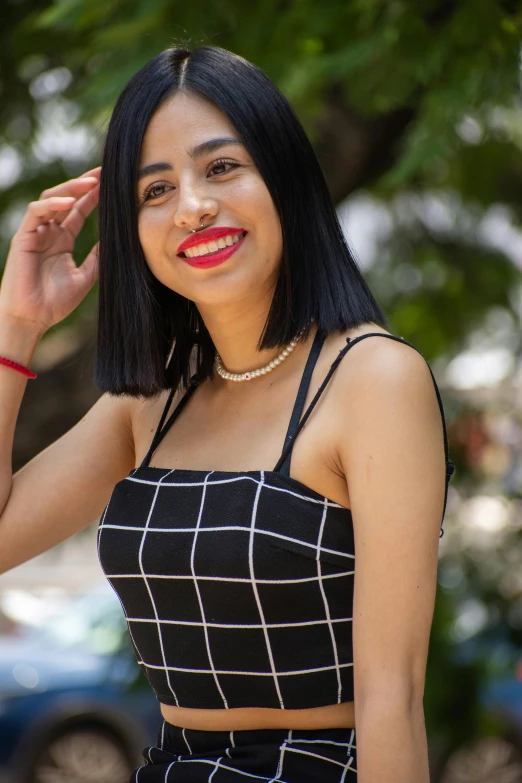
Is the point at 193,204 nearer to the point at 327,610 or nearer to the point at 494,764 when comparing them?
the point at 327,610

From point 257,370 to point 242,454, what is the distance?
0.72ft

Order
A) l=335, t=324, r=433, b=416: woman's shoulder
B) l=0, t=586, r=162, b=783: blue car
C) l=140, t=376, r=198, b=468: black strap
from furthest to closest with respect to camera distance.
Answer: l=0, t=586, r=162, b=783: blue car → l=140, t=376, r=198, b=468: black strap → l=335, t=324, r=433, b=416: woman's shoulder

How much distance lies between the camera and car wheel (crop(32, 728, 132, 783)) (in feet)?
21.0

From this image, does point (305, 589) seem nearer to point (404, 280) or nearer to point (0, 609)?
point (404, 280)

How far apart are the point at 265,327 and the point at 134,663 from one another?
8.98ft

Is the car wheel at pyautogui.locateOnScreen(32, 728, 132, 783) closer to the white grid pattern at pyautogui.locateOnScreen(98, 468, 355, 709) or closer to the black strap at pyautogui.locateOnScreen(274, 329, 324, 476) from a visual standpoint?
the white grid pattern at pyautogui.locateOnScreen(98, 468, 355, 709)

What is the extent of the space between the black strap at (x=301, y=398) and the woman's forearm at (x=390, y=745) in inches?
16.0

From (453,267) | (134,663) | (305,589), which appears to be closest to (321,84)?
(305,589)

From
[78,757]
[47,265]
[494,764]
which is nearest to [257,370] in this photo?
[47,265]

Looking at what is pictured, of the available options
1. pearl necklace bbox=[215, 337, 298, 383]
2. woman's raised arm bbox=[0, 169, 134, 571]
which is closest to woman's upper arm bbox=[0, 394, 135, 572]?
woman's raised arm bbox=[0, 169, 134, 571]

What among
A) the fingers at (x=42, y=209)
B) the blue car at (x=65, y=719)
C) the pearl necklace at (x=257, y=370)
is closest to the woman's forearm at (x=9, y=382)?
the fingers at (x=42, y=209)

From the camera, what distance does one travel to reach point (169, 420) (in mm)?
2121

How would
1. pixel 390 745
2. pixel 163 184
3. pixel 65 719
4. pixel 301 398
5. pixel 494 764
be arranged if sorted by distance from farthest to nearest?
pixel 65 719, pixel 494 764, pixel 163 184, pixel 301 398, pixel 390 745

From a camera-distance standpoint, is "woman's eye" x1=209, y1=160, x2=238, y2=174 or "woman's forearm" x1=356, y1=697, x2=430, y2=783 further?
"woman's eye" x1=209, y1=160, x2=238, y2=174
